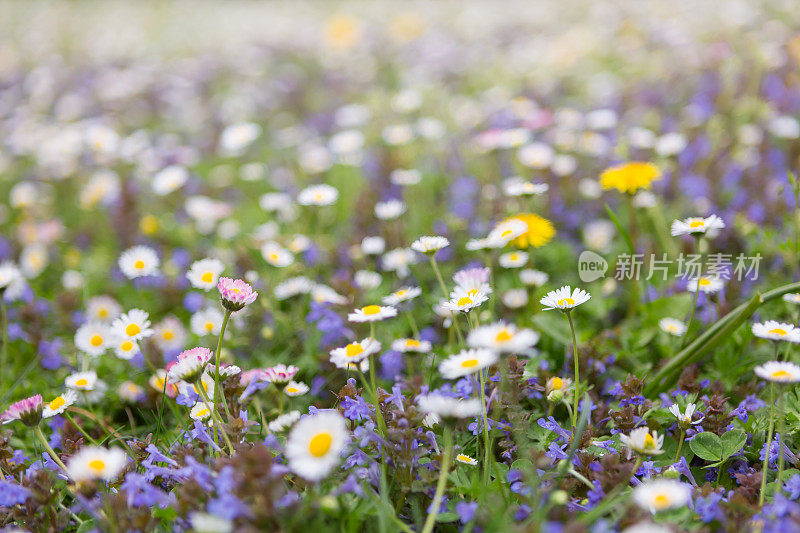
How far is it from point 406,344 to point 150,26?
30.9 ft

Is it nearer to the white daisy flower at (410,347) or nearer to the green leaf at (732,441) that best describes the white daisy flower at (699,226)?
the green leaf at (732,441)

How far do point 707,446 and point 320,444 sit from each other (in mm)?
957

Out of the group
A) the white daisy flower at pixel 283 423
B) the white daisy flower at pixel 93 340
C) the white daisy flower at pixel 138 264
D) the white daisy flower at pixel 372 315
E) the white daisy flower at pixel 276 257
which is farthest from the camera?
the white daisy flower at pixel 276 257

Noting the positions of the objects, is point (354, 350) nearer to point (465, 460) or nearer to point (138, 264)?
point (465, 460)

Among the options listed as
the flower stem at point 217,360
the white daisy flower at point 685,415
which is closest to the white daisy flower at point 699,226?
the white daisy flower at point 685,415

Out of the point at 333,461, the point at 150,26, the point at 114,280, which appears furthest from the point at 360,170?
the point at 150,26

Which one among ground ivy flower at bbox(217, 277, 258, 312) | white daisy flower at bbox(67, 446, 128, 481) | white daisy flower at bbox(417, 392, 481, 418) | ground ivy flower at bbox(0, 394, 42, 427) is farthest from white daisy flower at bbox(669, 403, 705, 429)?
ground ivy flower at bbox(0, 394, 42, 427)

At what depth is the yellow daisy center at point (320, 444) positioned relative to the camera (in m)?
1.13

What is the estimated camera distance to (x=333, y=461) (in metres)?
1.11

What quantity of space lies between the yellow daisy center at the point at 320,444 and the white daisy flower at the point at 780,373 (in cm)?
86

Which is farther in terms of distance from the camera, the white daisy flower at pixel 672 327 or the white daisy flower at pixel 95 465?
the white daisy flower at pixel 672 327

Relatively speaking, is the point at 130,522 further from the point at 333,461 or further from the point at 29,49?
the point at 29,49

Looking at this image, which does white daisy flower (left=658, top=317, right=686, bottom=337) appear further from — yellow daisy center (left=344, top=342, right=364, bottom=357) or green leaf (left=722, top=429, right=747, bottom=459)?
yellow daisy center (left=344, top=342, right=364, bottom=357)

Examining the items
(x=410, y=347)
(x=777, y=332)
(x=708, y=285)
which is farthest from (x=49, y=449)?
(x=708, y=285)
